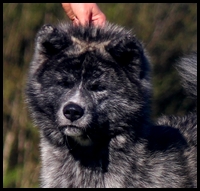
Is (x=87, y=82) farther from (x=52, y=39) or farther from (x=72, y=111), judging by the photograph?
(x=52, y=39)

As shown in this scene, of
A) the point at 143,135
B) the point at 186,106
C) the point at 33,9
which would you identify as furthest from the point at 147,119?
the point at 186,106

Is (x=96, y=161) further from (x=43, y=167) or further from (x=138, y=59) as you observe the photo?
(x=138, y=59)

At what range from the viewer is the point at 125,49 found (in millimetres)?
6715

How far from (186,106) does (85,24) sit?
6570 mm

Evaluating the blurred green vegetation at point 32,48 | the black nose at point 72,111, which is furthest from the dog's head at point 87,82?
the blurred green vegetation at point 32,48

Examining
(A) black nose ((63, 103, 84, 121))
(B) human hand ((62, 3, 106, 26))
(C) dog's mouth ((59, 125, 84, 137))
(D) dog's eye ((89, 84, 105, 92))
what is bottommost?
(C) dog's mouth ((59, 125, 84, 137))

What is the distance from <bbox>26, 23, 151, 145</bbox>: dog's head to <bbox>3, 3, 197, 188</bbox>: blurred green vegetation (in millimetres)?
4947

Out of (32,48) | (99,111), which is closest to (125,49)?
(99,111)

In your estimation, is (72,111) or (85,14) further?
(85,14)

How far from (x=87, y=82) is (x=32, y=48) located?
18.8 ft

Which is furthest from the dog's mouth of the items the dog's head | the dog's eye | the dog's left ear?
the dog's left ear

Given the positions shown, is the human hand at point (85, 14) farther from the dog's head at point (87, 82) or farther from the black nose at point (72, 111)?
the black nose at point (72, 111)

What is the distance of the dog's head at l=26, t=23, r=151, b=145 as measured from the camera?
6.49 meters

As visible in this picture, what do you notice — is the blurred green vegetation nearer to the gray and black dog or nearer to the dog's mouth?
the gray and black dog
